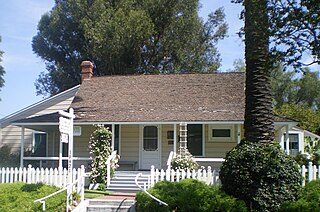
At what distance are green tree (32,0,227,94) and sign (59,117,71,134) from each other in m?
19.2

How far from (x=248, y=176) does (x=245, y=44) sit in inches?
132

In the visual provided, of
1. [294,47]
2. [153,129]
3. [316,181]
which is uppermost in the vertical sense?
[294,47]

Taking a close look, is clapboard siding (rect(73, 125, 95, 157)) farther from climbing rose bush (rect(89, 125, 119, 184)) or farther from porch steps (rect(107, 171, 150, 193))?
porch steps (rect(107, 171, 150, 193))

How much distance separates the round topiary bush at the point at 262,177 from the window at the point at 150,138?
30.0 feet

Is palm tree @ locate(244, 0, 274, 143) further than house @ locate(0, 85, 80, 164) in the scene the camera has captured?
No

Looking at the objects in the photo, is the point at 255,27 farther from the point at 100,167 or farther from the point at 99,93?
the point at 99,93

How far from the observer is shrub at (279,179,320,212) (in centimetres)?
1010

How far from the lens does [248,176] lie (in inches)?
431

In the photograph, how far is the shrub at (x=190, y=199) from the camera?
10.7m

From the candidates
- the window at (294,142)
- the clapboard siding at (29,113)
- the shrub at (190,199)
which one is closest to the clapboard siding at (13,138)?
the clapboard siding at (29,113)

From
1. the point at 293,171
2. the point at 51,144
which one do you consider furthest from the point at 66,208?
the point at 51,144

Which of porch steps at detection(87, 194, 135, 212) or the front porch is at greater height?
the front porch

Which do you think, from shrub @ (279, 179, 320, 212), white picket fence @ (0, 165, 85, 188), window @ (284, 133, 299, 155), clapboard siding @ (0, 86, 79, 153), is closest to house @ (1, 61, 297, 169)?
clapboard siding @ (0, 86, 79, 153)

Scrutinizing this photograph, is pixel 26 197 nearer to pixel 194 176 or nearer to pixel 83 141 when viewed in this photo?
pixel 194 176
